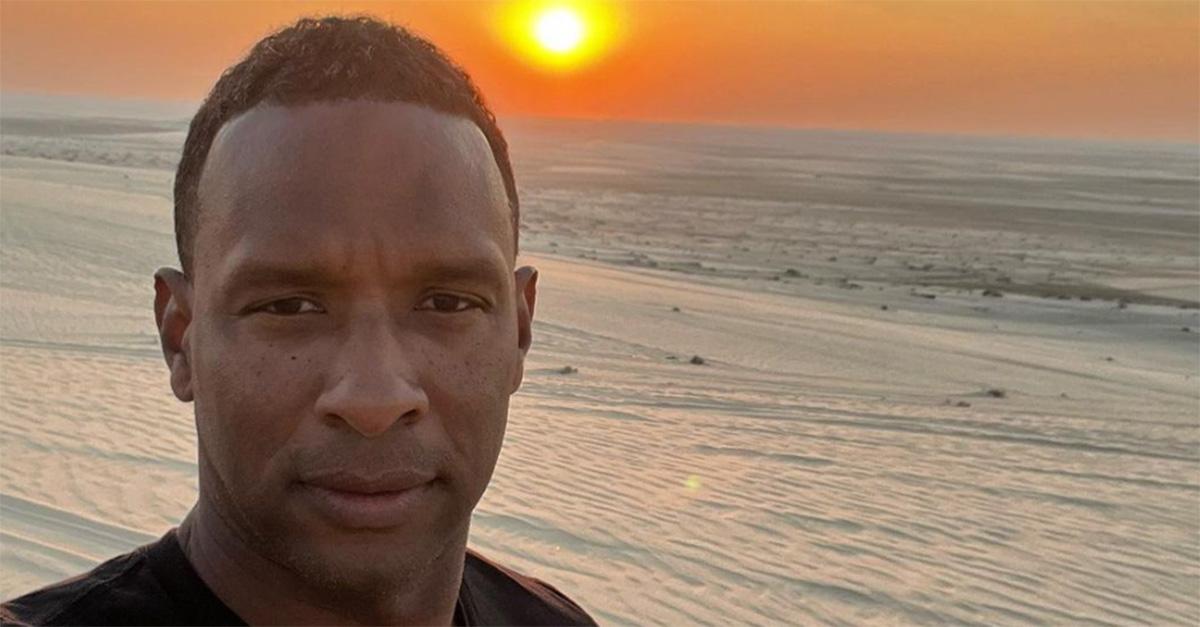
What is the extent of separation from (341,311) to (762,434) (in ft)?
25.4

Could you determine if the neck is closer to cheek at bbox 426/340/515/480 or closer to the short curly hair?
cheek at bbox 426/340/515/480

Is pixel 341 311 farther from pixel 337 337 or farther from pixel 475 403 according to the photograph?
pixel 475 403

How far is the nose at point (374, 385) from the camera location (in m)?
1.42

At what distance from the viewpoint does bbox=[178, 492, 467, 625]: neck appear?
1.57m

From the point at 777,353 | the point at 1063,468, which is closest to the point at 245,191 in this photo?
the point at 1063,468

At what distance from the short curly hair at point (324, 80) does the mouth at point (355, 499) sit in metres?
0.37

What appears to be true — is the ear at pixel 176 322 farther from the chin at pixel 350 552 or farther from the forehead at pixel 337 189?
the chin at pixel 350 552

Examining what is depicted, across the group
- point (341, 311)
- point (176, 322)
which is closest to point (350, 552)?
point (341, 311)

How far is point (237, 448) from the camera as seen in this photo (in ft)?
4.87

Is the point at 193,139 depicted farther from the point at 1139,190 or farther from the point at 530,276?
the point at 1139,190

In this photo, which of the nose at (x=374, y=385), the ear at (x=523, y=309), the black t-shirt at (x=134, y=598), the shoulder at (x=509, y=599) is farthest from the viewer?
the shoulder at (x=509, y=599)

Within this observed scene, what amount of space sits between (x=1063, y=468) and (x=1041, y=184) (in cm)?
5130

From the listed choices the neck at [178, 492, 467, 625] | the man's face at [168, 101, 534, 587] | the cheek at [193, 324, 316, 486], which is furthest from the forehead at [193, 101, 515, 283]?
the neck at [178, 492, 467, 625]

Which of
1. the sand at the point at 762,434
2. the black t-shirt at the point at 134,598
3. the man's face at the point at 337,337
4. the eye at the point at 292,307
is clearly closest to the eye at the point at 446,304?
the man's face at the point at 337,337
